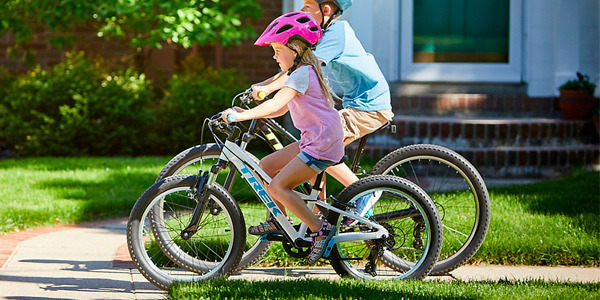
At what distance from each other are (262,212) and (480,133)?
3.80 metres

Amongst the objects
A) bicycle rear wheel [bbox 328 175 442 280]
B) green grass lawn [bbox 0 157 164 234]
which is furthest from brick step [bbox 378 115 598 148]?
bicycle rear wheel [bbox 328 175 442 280]

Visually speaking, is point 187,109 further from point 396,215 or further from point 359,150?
point 396,215

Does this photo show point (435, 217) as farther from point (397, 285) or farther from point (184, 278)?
point (184, 278)

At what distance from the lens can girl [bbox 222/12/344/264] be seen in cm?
380

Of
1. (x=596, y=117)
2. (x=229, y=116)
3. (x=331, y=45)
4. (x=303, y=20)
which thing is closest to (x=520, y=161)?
(x=596, y=117)

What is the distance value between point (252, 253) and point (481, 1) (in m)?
6.86

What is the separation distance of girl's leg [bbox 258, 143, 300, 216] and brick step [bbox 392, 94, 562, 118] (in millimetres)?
5561

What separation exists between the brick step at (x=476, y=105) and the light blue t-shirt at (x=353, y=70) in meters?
5.18

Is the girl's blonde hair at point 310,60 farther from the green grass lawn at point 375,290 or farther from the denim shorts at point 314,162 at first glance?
the green grass lawn at point 375,290

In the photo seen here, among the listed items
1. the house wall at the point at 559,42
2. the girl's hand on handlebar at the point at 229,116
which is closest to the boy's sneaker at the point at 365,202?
the girl's hand on handlebar at the point at 229,116

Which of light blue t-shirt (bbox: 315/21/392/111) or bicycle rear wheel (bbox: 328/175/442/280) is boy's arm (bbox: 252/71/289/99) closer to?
light blue t-shirt (bbox: 315/21/392/111)

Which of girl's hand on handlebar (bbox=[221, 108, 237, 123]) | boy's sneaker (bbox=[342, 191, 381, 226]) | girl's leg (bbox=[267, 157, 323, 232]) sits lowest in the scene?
boy's sneaker (bbox=[342, 191, 381, 226])

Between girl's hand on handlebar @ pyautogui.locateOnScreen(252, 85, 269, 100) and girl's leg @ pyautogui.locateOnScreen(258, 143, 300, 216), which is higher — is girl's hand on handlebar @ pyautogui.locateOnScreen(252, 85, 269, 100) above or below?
above

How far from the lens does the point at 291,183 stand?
3.95 meters
